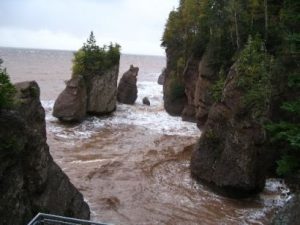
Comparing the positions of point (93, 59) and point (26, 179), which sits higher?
point (93, 59)

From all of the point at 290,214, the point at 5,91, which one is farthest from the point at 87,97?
the point at 290,214

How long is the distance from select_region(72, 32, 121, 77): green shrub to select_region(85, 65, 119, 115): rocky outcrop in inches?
18.5

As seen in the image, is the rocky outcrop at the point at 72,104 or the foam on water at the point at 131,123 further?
the rocky outcrop at the point at 72,104

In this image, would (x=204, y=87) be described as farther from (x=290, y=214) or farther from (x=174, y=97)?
(x=290, y=214)

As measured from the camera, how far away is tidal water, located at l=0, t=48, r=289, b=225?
14531 mm

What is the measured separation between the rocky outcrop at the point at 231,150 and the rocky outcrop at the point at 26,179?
605 cm

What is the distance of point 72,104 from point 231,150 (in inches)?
620

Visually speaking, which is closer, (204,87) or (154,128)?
(204,87)

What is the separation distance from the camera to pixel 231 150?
1619 centimetres

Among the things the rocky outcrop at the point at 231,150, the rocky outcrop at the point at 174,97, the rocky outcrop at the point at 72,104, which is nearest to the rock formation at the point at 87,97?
the rocky outcrop at the point at 72,104

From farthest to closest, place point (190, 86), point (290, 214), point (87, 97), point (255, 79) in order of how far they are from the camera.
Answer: point (190, 86), point (87, 97), point (255, 79), point (290, 214)

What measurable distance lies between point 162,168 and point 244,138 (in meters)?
5.14

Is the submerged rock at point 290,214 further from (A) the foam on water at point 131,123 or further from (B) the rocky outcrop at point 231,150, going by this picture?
(A) the foam on water at point 131,123

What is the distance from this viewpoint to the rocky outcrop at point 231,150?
1552cm
